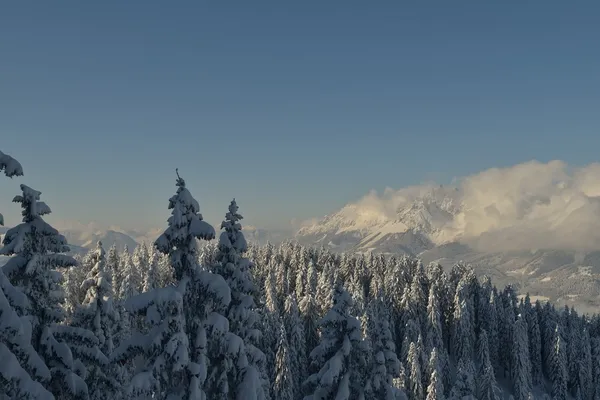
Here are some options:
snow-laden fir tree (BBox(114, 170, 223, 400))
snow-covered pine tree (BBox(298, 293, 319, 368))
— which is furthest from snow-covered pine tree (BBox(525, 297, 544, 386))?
snow-laden fir tree (BBox(114, 170, 223, 400))

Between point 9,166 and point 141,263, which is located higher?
point 141,263

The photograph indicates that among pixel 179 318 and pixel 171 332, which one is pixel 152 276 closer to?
pixel 171 332

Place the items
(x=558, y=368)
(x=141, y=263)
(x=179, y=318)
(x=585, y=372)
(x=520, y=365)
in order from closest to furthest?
(x=179, y=318)
(x=520, y=365)
(x=558, y=368)
(x=585, y=372)
(x=141, y=263)

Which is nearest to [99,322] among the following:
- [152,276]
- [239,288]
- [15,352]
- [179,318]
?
[239,288]

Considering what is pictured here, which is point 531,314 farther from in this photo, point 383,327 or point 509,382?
point 383,327

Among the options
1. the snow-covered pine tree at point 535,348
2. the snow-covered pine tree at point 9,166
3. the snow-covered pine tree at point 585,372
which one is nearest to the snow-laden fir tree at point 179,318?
the snow-covered pine tree at point 9,166

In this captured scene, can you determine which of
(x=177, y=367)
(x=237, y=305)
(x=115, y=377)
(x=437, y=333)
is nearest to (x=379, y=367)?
(x=237, y=305)

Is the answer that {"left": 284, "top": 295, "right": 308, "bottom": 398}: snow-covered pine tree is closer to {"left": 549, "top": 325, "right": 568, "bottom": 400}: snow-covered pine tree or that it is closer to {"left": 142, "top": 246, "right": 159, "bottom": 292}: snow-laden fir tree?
{"left": 142, "top": 246, "right": 159, "bottom": 292}: snow-laden fir tree

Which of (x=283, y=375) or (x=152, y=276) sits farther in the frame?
(x=152, y=276)
